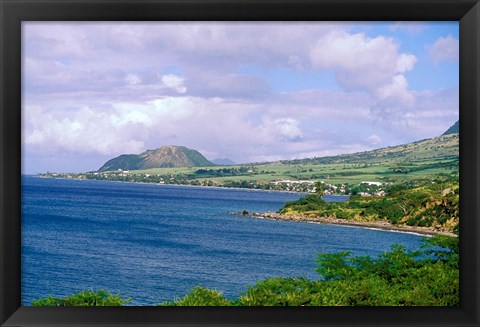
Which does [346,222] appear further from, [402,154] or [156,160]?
[156,160]

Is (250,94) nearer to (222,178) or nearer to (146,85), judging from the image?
(146,85)

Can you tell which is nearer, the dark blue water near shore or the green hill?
the green hill

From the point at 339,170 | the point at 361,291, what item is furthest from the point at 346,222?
the point at 361,291

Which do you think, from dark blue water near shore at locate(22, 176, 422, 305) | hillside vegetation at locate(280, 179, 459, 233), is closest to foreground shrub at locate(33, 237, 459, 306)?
hillside vegetation at locate(280, 179, 459, 233)

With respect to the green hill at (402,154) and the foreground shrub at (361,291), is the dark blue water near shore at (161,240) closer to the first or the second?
the green hill at (402,154)

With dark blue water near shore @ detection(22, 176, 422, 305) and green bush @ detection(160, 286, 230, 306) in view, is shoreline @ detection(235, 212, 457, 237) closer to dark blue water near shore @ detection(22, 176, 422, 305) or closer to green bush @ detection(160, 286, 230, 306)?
dark blue water near shore @ detection(22, 176, 422, 305)

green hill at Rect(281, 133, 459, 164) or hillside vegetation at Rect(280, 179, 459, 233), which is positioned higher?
green hill at Rect(281, 133, 459, 164)

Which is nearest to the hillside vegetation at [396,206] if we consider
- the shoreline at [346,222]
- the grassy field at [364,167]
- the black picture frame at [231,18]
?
the shoreline at [346,222]
